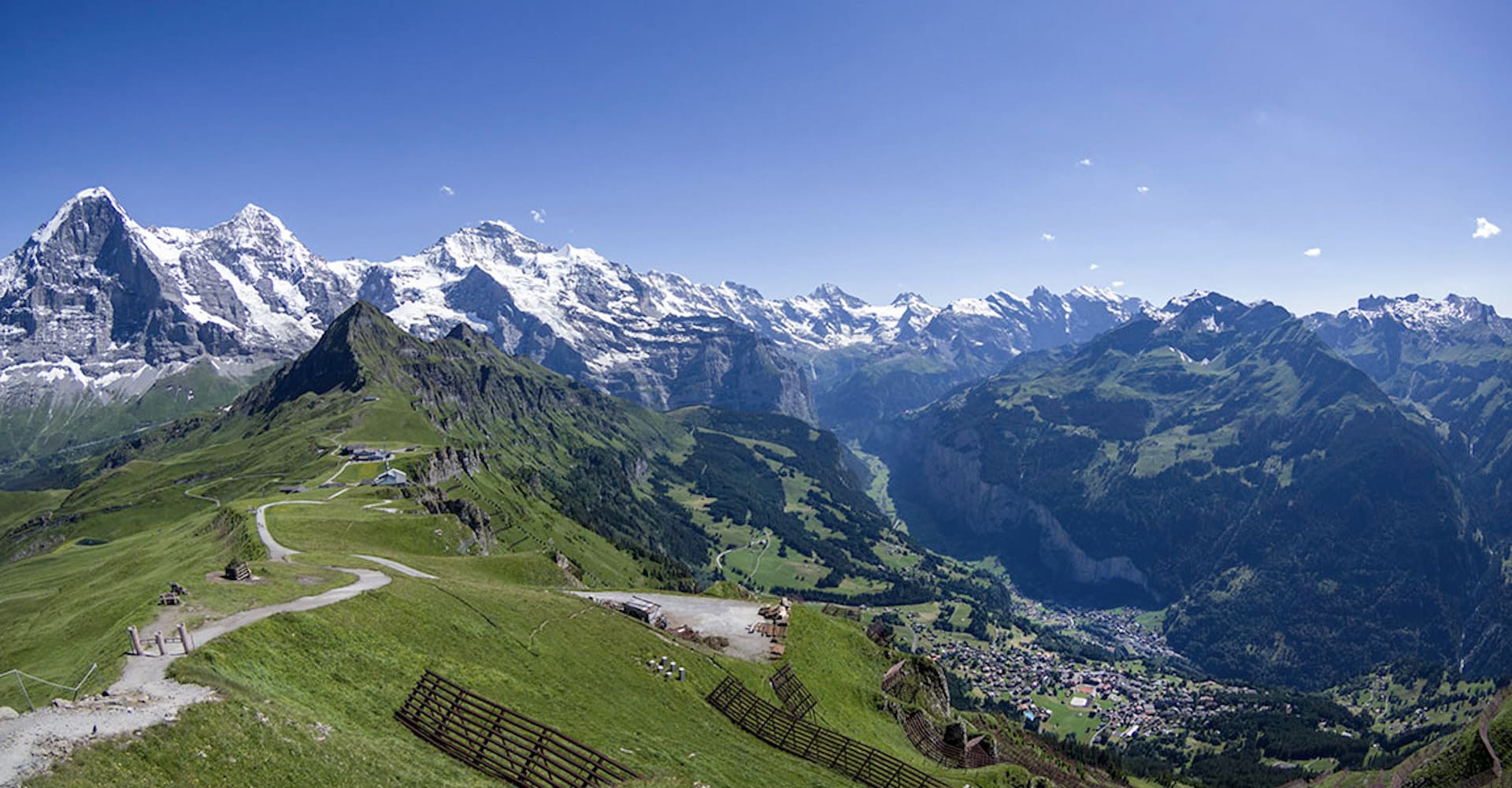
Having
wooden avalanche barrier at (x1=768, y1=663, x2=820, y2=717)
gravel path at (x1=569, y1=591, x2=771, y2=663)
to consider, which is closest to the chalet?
gravel path at (x1=569, y1=591, x2=771, y2=663)

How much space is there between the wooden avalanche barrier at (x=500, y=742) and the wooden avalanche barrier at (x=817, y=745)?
2019cm

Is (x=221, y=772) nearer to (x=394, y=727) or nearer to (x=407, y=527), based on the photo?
(x=394, y=727)

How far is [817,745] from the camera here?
61219 mm

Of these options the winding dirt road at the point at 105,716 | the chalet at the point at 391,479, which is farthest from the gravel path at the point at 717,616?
the chalet at the point at 391,479

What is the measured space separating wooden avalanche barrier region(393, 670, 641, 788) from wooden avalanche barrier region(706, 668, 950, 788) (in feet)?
66.2

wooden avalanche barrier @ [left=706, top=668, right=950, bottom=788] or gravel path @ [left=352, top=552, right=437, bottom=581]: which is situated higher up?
gravel path @ [left=352, top=552, right=437, bottom=581]

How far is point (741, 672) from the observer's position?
69562 mm

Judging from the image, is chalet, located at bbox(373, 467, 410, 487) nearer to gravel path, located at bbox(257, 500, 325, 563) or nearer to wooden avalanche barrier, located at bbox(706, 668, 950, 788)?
gravel path, located at bbox(257, 500, 325, 563)

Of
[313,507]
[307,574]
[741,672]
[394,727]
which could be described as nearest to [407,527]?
[313,507]

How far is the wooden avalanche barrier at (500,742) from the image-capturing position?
133 ft

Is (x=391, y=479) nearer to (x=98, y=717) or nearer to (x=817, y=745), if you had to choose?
(x=817, y=745)

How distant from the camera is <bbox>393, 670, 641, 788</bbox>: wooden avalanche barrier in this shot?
40656 millimetres

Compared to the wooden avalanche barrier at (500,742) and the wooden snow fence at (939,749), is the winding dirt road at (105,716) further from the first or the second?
the wooden snow fence at (939,749)

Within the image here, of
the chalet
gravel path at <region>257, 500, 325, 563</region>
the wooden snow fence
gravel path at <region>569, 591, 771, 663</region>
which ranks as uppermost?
gravel path at <region>257, 500, 325, 563</region>
